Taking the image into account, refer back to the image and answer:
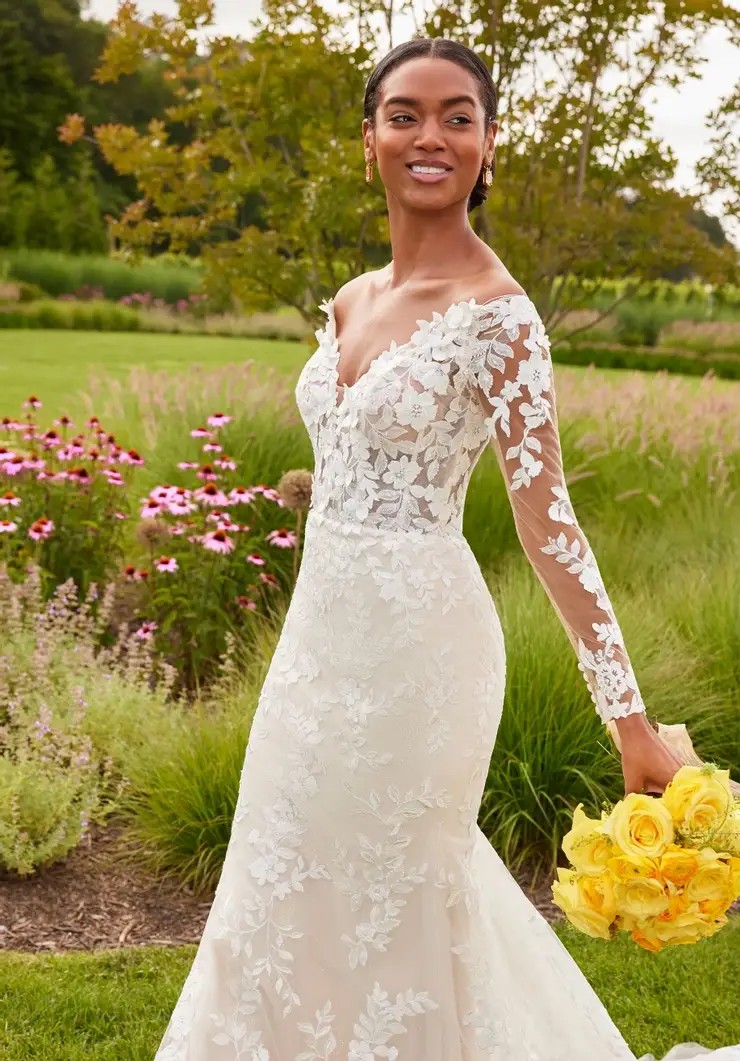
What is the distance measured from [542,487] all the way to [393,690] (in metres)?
0.54

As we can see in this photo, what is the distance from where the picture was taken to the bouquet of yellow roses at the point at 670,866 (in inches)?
84.8

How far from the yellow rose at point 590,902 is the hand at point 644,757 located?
7.9 inches

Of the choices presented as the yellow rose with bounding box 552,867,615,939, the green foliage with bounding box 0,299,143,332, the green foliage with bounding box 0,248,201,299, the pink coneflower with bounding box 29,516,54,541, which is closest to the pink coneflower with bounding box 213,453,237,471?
the pink coneflower with bounding box 29,516,54,541

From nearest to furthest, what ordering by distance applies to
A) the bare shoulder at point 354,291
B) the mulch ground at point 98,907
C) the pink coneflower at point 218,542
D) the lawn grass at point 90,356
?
the bare shoulder at point 354,291 < the mulch ground at point 98,907 < the pink coneflower at point 218,542 < the lawn grass at point 90,356

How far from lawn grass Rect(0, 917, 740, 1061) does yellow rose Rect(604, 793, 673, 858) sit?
6.31ft

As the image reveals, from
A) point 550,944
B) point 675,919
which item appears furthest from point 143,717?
point 675,919

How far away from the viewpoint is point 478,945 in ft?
8.96

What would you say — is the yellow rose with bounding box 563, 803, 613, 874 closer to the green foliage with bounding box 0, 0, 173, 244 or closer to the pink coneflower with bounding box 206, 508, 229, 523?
the pink coneflower with bounding box 206, 508, 229, 523

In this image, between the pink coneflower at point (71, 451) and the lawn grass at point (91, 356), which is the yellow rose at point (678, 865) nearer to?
the pink coneflower at point (71, 451)

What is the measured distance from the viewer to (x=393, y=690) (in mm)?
2580

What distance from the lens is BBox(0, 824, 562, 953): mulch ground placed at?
177 inches

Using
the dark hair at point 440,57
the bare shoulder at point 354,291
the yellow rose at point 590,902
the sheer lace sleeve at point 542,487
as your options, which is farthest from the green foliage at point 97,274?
the yellow rose at point 590,902

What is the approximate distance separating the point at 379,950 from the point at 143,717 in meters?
3.14

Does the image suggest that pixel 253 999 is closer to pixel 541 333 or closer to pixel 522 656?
pixel 541 333
